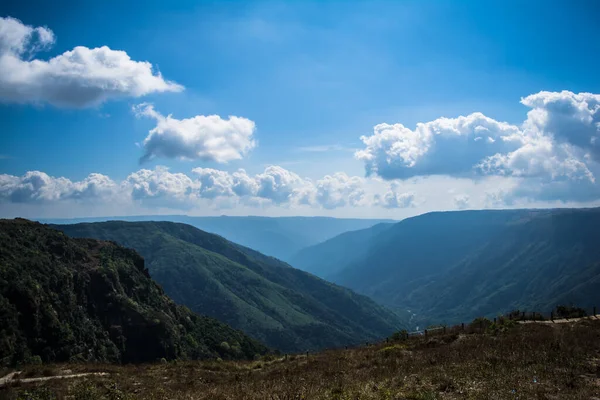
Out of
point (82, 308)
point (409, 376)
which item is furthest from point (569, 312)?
point (82, 308)

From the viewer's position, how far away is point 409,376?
52.3 ft

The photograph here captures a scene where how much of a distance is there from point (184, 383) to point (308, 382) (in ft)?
23.8

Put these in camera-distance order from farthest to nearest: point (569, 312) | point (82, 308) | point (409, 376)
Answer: point (82, 308) → point (569, 312) → point (409, 376)

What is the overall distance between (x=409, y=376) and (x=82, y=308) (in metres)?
64.4

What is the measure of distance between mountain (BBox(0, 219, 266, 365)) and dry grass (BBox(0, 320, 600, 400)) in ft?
92.4

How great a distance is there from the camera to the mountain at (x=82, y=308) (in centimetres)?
4844

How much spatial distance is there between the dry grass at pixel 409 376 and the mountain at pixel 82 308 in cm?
2816

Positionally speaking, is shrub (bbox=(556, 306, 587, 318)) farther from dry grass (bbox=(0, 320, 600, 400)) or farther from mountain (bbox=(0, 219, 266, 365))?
mountain (bbox=(0, 219, 266, 365))

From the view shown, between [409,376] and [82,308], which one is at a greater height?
[409,376]

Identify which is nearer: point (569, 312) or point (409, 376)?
point (409, 376)

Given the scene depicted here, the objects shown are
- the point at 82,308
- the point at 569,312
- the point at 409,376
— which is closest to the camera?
the point at 409,376

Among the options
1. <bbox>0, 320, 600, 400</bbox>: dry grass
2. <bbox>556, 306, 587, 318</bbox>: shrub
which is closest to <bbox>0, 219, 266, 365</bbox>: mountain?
<bbox>0, 320, 600, 400</bbox>: dry grass

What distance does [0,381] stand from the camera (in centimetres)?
1794

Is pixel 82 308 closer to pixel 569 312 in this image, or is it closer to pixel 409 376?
pixel 409 376
